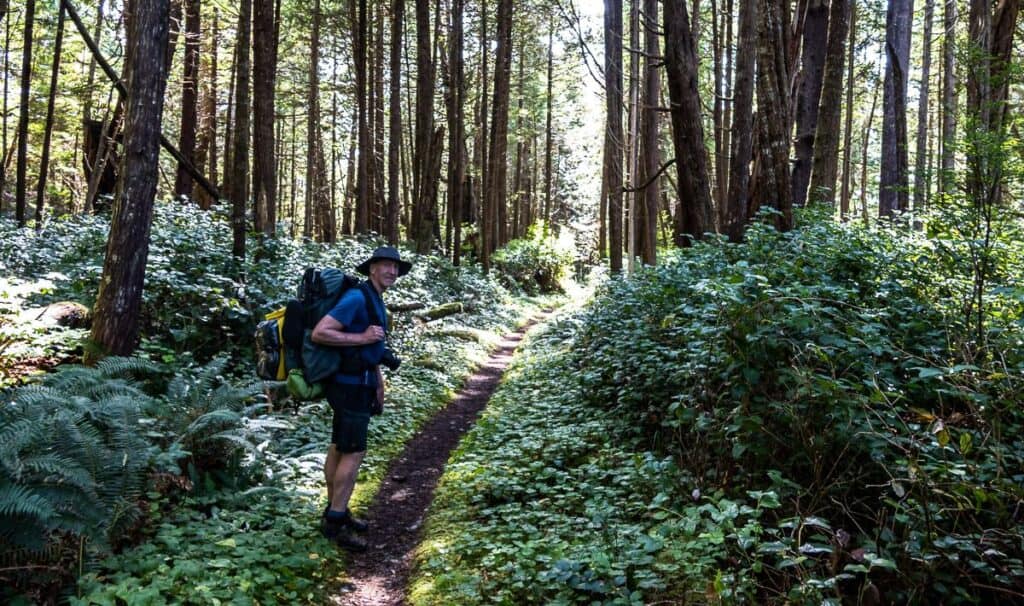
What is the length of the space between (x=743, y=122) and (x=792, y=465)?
8696 millimetres

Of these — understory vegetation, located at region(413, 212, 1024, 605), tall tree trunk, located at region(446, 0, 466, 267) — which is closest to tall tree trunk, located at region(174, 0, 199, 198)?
tall tree trunk, located at region(446, 0, 466, 267)

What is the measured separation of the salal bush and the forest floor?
2424 mm

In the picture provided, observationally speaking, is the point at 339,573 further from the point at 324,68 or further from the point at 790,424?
the point at 324,68

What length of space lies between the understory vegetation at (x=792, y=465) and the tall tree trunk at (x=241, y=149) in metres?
6.09

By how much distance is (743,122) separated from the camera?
11.7 m

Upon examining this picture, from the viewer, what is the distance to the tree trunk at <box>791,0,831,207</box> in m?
12.2

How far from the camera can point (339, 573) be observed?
16.4 feet

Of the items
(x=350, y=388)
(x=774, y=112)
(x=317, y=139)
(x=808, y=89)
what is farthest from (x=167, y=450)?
(x=317, y=139)

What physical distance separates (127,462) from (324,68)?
1275 inches

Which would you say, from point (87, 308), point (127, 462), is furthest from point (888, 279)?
point (87, 308)

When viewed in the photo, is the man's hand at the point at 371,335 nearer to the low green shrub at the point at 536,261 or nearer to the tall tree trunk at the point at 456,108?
the tall tree trunk at the point at 456,108

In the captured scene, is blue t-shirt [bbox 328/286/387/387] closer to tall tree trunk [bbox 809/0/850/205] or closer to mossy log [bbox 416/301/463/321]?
tall tree trunk [bbox 809/0/850/205]

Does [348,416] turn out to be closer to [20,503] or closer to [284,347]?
[284,347]

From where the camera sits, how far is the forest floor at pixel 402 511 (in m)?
4.91
